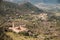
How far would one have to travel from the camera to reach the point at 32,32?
18.4 metres

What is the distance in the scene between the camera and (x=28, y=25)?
20.8 meters

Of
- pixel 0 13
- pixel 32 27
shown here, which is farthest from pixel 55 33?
pixel 0 13

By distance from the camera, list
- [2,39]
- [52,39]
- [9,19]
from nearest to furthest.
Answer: [2,39]
[52,39]
[9,19]

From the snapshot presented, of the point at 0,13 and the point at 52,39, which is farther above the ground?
the point at 0,13

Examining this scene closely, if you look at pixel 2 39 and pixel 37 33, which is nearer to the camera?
pixel 2 39

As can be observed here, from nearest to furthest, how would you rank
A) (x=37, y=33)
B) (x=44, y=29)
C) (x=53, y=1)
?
(x=37, y=33) < (x=44, y=29) < (x=53, y=1)

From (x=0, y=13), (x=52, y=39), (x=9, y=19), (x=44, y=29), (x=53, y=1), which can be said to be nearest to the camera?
(x=52, y=39)

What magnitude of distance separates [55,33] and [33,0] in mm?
37035

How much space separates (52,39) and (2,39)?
4593 millimetres

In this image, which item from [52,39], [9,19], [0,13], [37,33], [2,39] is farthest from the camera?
[0,13]

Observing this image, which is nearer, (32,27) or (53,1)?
(32,27)

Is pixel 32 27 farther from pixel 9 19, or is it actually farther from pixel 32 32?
pixel 9 19

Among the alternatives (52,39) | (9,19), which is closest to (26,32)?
(52,39)

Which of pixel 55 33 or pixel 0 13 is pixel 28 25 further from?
pixel 0 13
